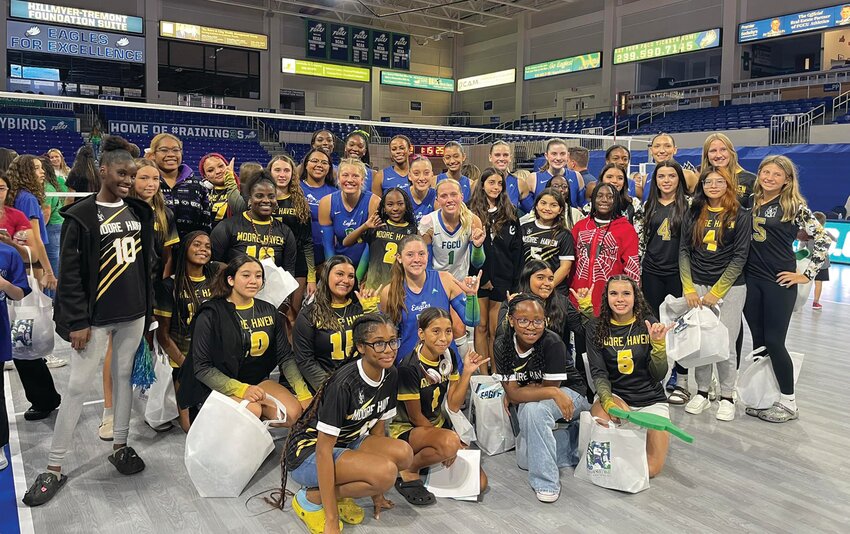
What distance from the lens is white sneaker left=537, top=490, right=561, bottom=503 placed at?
3014 millimetres

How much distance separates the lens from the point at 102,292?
9.96 ft

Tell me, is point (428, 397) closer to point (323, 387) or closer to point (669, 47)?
point (323, 387)

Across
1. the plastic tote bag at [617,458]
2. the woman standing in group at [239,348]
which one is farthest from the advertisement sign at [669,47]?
the woman standing in group at [239,348]

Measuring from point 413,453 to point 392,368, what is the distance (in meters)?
0.51

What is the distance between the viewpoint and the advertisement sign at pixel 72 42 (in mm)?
17484

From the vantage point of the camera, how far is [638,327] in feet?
11.3

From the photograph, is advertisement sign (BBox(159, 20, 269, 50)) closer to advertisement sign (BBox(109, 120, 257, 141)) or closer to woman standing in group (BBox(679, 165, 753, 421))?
advertisement sign (BBox(109, 120, 257, 141))

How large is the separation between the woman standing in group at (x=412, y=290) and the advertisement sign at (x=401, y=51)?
71.7ft

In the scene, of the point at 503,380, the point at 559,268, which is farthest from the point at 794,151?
the point at 503,380

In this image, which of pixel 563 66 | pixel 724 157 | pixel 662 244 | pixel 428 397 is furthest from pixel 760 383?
pixel 563 66

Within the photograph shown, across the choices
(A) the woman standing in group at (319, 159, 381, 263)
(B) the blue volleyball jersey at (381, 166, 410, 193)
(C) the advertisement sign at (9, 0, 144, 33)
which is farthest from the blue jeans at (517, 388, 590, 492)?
(C) the advertisement sign at (9, 0, 144, 33)

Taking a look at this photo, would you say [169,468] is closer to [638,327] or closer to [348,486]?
[348,486]

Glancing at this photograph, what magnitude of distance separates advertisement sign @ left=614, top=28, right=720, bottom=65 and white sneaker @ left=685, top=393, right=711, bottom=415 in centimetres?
1668

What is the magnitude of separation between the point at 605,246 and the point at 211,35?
19708 millimetres
